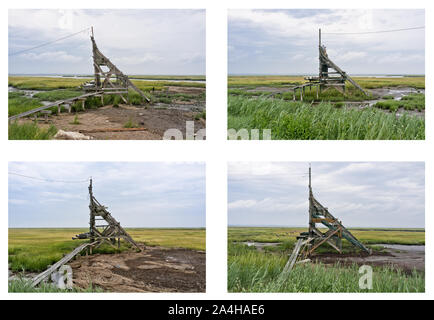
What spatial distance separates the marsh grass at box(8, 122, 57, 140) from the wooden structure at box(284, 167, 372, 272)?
2.44 m

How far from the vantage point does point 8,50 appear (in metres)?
3.69

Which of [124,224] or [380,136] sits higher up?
[380,136]

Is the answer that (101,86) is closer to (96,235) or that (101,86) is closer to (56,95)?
(56,95)

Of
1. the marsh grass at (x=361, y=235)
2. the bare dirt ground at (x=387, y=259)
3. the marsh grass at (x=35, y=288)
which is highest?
the marsh grass at (x=361, y=235)

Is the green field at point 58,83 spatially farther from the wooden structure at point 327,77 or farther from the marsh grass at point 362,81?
the wooden structure at point 327,77

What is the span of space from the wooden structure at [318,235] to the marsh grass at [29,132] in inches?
96.2

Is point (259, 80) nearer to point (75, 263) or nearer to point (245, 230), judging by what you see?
point (245, 230)

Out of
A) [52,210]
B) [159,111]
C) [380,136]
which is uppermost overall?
[159,111]

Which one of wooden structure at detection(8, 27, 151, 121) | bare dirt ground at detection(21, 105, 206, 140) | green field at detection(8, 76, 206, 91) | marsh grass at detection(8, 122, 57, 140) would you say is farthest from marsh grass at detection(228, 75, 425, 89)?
marsh grass at detection(8, 122, 57, 140)

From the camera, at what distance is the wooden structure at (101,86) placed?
3672 millimetres

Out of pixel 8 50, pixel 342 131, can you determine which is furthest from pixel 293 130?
pixel 8 50

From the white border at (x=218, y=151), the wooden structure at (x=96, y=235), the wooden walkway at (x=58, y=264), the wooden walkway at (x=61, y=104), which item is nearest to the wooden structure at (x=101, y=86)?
the wooden walkway at (x=61, y=104)

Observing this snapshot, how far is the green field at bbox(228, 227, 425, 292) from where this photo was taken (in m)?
3.62

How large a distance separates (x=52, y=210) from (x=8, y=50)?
5.13 ft
